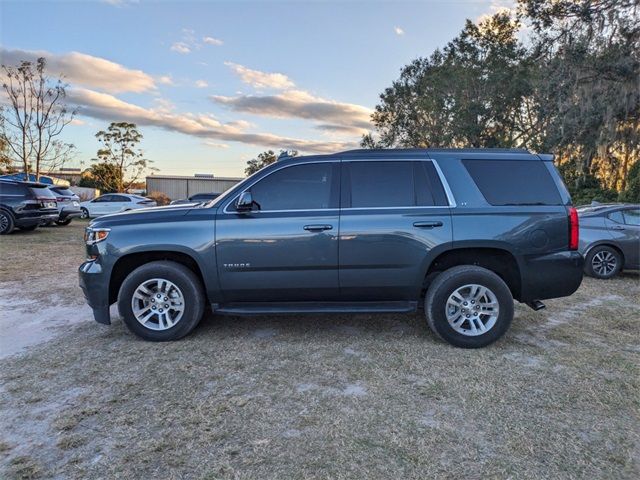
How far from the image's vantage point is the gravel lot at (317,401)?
Result: 247 centimetres

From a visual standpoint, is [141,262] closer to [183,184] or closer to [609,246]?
[609,246]

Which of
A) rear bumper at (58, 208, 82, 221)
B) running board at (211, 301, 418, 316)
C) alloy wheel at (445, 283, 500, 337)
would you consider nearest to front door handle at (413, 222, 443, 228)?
alloy wheel at (445, 283, 500, 337)

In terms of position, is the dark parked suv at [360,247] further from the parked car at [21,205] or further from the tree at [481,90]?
the tree at [481,90]

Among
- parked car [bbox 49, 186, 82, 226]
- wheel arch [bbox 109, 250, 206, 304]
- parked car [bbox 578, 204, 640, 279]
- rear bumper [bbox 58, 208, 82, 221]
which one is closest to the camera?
wheel arch [bbox 109, 250, 206, 304]

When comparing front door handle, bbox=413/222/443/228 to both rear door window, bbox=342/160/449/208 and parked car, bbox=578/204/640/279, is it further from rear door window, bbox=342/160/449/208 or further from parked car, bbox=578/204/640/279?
parked car, bbox=578/204/640/279

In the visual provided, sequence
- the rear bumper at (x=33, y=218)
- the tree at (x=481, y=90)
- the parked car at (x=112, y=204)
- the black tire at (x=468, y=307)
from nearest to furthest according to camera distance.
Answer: the black tire at (x=468, y=307), the rear bumper at (x=33, y=218), the parked car at (x=112, y=204), the tree at (x=481, y=90)

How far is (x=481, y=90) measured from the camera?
21953 mm

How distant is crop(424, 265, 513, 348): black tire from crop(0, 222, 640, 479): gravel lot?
13 cm

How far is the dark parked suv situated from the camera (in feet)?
13.7

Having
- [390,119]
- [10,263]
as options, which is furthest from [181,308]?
[390,119]

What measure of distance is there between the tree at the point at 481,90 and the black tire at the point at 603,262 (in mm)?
15087

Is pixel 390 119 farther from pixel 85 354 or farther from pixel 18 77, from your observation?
pixel 85 354

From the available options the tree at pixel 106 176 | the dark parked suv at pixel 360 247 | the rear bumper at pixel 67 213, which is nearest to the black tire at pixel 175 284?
the dark parked suv at pixel 360 247

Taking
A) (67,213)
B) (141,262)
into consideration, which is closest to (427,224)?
(141,262)
